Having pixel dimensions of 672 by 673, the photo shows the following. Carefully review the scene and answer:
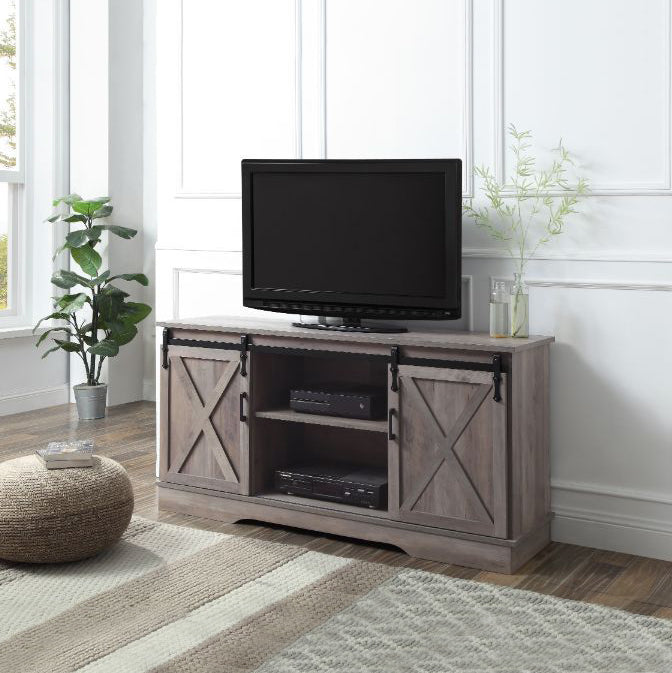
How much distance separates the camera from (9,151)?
627cm

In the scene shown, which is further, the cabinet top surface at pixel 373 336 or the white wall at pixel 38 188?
the white wall at pixel 38 188

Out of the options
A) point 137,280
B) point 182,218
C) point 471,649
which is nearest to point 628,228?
point 471,649

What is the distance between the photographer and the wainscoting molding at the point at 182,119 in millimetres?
4199

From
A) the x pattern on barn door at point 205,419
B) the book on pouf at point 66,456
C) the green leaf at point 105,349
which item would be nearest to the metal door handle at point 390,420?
the x pattern on barn door at point 205,419

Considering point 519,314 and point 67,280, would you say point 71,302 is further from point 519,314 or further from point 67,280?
point 519,314

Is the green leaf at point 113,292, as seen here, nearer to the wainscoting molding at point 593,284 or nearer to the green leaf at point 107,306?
the green leaf at point 107,306

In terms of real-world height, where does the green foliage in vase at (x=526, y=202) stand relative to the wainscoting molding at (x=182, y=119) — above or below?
below

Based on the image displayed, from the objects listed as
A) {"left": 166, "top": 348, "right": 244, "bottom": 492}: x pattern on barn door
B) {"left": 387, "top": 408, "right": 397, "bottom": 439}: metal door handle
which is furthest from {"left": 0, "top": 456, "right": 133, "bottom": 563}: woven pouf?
{"left": 387, "top": 408, "right": 397, "bottom": 439}: metal door handle

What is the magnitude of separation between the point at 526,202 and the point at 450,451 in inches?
38.9

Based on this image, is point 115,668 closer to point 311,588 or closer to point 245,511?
point 311,588

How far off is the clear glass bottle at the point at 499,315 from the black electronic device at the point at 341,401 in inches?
19.1

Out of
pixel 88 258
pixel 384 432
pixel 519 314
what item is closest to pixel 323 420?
pixel 384 432

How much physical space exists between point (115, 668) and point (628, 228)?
2.22 meters

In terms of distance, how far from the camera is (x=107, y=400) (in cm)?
642
